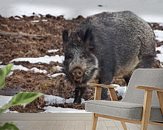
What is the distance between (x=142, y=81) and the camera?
12.5 ft

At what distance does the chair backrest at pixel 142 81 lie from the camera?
3.65 m

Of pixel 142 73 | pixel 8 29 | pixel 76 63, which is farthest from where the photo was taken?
pixel 8 29

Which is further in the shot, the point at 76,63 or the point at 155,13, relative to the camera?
the point at 155,13

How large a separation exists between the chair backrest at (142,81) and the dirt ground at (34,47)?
75cm

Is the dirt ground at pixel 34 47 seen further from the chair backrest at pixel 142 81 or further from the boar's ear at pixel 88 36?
the chair backrest at pixel 142 81

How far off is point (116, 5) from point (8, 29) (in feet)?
4.87

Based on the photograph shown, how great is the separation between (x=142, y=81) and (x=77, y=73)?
3.18 feet

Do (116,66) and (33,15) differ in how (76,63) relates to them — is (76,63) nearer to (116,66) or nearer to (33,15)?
(116,66)

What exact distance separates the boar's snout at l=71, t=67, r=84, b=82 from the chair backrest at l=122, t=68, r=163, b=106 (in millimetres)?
804

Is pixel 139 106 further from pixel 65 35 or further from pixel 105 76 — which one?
pixel 65 35

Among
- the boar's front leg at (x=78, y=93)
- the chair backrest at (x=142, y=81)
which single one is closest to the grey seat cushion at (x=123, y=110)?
the chair backrest at (x=142, y=81)

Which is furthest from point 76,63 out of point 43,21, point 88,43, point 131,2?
point 131,2

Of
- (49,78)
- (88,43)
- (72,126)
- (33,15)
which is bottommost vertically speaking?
(72,126)

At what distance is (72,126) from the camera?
462 cm
